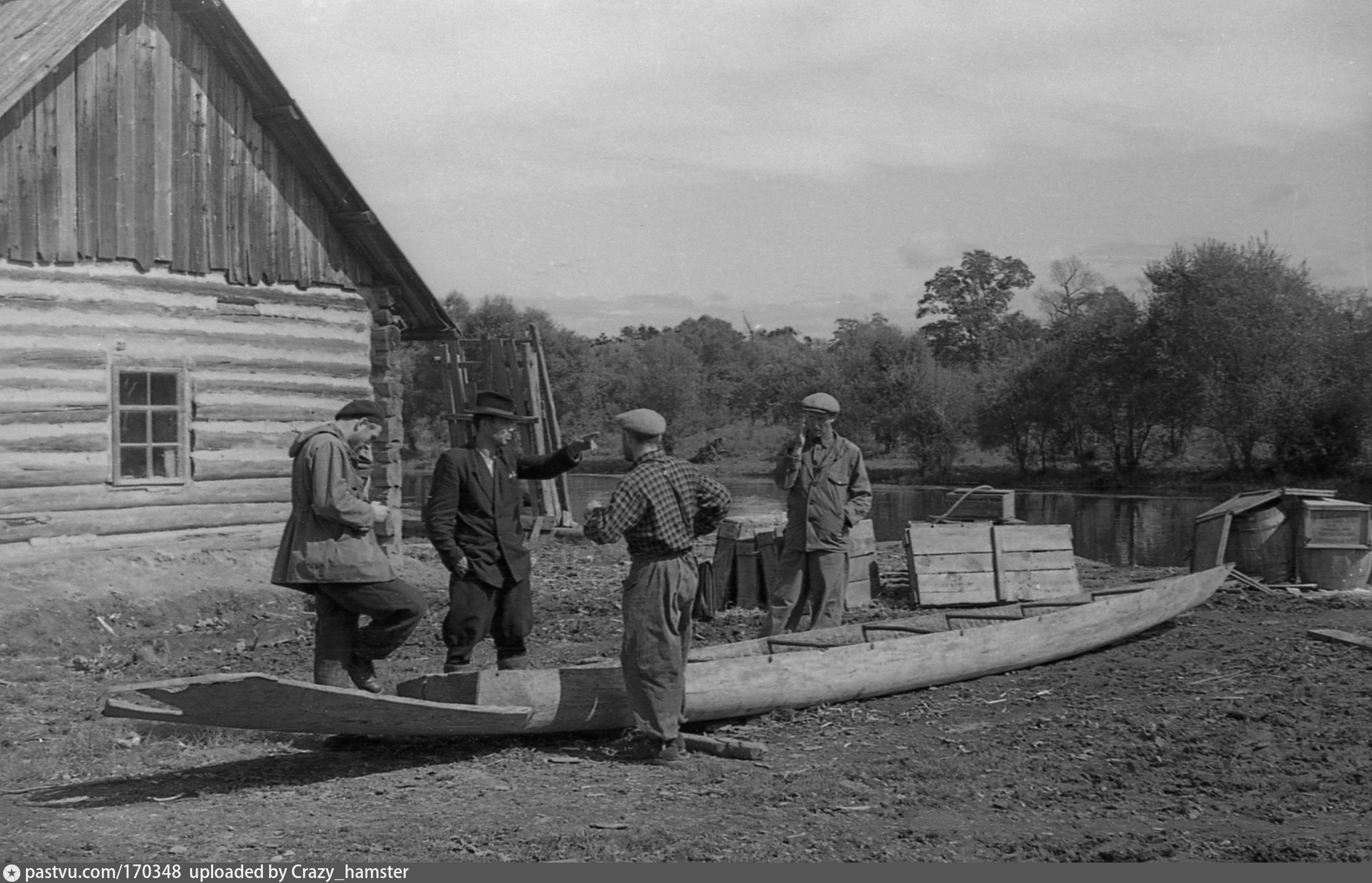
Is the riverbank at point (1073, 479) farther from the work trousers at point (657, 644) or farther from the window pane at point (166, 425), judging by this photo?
the work trousers at point (657, 644)

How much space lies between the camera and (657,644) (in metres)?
6.68

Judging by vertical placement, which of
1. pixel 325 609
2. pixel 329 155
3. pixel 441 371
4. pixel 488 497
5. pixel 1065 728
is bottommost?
pixel 1065 728

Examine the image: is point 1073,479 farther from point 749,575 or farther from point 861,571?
point 749,575

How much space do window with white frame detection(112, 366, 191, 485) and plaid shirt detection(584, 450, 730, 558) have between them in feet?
23.8

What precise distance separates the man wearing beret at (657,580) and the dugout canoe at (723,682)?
0.98ft

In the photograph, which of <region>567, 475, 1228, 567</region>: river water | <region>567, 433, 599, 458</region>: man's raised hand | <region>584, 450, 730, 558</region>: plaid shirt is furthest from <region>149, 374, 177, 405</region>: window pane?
<region>567, 475, 1228, 567</region>: river water

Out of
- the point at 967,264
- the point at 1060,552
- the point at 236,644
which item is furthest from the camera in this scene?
the point at 967,264

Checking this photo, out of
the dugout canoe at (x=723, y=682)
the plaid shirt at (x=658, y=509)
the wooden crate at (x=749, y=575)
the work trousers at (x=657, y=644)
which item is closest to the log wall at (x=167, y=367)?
the wooden crate at (x=749, y=575)

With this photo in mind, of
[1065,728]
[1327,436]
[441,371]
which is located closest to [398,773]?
[1065,728]

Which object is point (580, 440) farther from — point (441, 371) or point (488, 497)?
point (441, 371)

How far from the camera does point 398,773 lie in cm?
641

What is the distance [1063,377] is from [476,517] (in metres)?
44.8

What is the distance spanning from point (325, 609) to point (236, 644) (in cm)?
414

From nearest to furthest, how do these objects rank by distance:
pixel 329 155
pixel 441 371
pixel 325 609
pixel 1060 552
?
pixel 325 609 → pixel 1060 552 → pixel 329 155 → pixel 441 371
